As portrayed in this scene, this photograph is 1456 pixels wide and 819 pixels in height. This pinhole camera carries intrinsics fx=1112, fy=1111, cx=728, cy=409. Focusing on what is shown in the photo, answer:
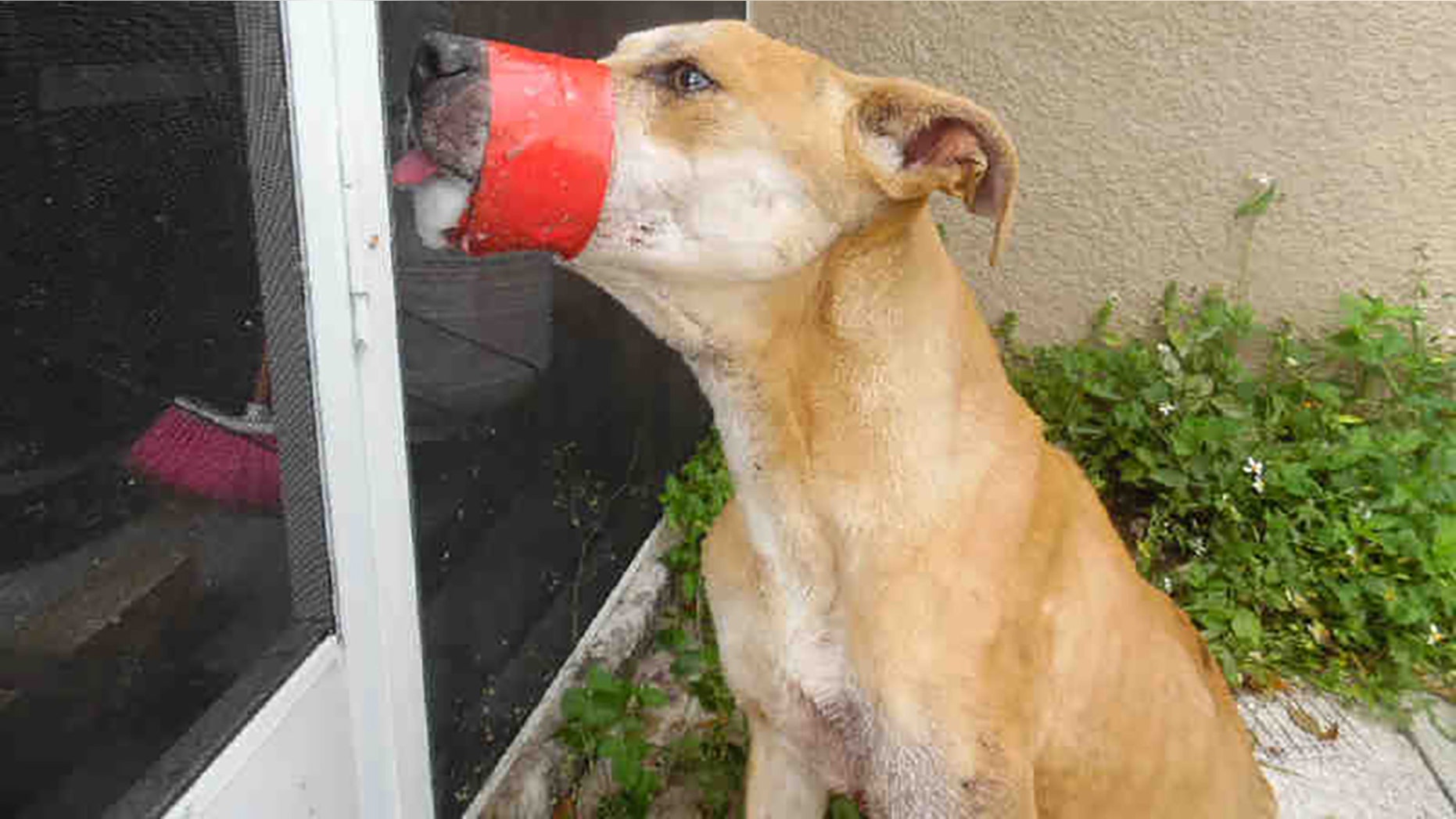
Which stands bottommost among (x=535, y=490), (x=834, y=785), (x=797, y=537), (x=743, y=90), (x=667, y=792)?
(x=667, y=792)

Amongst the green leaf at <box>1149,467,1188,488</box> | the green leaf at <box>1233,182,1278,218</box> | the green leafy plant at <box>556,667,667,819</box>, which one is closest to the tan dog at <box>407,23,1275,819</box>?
the green leafy plant at <box>556,667,667,819</box>

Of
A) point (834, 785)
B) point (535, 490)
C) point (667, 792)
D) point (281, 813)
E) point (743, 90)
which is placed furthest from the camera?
point (667, 792)

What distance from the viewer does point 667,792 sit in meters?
2.89

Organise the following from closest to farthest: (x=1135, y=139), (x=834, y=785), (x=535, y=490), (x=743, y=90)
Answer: (x=743, y=90), (x=834, y=785), (x=535, y=490), (x=1135, y=139)

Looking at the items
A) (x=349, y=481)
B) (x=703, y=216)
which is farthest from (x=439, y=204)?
(x=349, y=481)

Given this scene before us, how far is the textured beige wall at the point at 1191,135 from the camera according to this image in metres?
4.20

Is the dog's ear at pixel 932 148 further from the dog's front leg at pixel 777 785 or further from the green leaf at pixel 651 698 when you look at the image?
the green leaf at pixel 651 698

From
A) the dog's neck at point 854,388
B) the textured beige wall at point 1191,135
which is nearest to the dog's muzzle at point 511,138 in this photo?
the dog's neck at point 854,388

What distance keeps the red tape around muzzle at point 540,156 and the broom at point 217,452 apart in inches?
17.8

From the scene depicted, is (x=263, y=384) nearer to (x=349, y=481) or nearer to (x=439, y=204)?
(x=349, y=481)

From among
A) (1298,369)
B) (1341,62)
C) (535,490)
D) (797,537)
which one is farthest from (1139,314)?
(797,537)

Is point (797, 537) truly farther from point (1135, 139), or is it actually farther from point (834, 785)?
point (1135, 139)

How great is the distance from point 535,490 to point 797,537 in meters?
1.01

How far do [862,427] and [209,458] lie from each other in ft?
3.23
